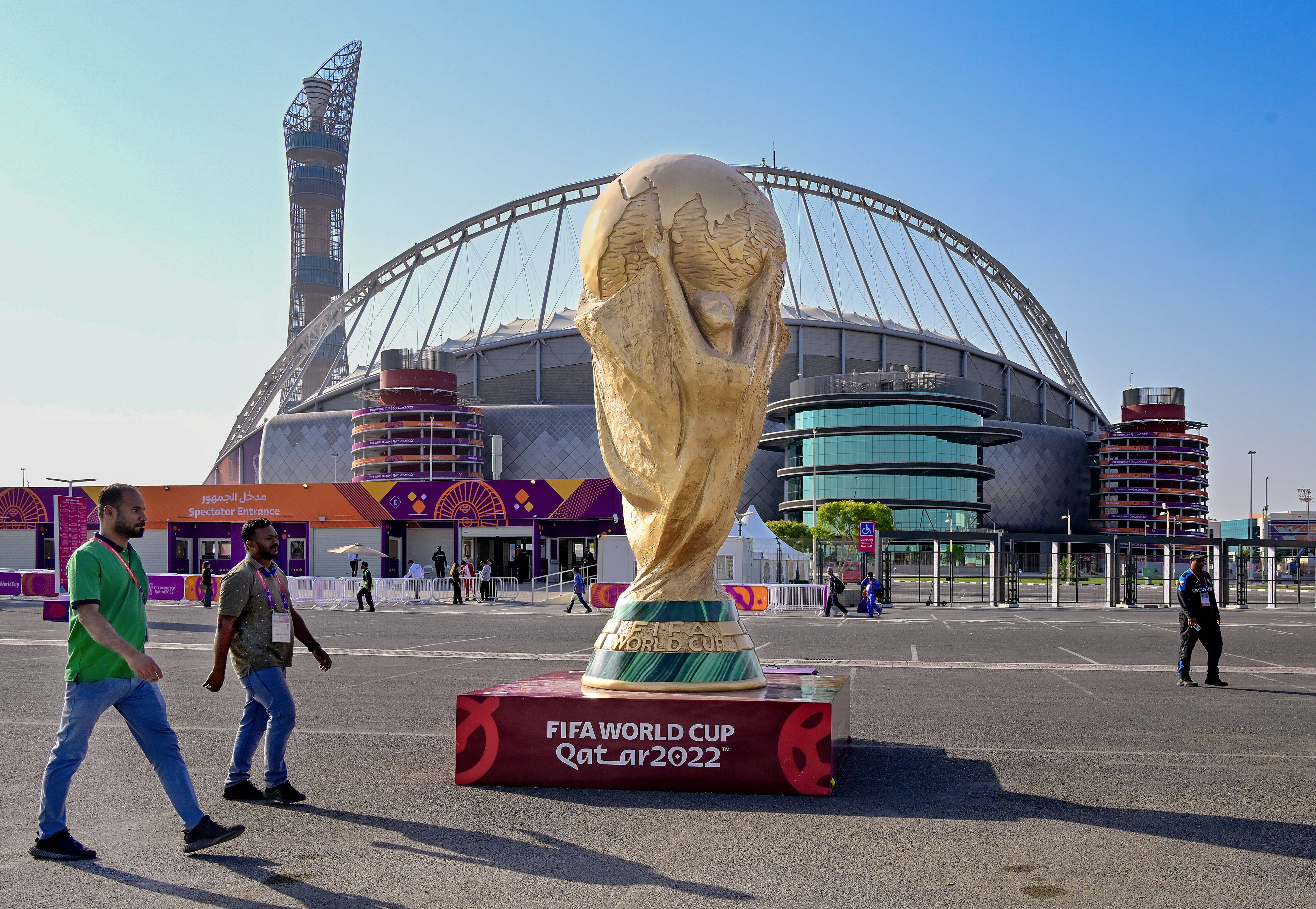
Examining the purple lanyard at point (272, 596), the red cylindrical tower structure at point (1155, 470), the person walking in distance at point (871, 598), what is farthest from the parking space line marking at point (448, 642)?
the red cylindrical tower structure at point (1155, 470)

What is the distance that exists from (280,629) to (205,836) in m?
1.67

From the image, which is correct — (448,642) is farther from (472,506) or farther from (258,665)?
(472,506)

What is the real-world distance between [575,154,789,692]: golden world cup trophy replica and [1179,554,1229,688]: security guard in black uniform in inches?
322

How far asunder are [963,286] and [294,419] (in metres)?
62.5

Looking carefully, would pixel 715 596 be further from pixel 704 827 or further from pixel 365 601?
pixel 365 601

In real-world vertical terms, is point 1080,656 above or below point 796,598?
above

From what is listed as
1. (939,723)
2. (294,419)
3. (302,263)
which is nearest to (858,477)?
(294,419)

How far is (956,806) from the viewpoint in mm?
7305

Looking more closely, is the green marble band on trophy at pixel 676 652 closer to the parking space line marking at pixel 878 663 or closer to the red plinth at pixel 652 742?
the red plinth at pixel 652 742

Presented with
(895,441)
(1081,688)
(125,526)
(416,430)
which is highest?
(416,430)

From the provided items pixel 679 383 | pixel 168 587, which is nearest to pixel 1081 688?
pixel 679 383

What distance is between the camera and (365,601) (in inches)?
1457

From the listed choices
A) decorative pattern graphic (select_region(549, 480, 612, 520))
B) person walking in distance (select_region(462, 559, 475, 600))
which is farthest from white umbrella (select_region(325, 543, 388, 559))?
decorative pattern graphic (select_region(549, 480, 612, 520))

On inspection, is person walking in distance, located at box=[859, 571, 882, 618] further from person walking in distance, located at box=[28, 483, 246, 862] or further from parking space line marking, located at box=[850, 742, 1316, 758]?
person walking in distance, located at box=[28, 483, 246, 862]
